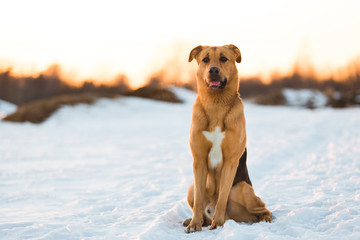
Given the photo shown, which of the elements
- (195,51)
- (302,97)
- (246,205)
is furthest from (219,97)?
(302,97)

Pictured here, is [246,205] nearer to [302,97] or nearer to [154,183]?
[154,183]

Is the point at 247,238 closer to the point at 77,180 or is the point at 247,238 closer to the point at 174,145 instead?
the point at 77,180

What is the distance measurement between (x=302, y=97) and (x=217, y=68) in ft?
124

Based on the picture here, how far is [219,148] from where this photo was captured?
327cm

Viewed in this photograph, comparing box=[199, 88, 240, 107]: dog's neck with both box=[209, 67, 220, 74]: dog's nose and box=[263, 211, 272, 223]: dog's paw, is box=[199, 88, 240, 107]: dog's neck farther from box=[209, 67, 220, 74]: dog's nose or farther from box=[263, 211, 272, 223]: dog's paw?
box=[263, 211, 272, 223]: dog's paw

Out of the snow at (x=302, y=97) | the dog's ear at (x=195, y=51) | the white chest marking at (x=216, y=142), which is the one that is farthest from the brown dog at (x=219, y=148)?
the snow at (x=302, y=97)

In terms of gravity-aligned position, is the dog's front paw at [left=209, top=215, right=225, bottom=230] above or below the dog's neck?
below

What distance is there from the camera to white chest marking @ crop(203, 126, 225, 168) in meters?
3.23

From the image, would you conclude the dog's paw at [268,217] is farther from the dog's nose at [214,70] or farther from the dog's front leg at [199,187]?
the dog's nose at [214,70]

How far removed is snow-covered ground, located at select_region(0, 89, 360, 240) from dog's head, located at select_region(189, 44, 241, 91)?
1.47 metres

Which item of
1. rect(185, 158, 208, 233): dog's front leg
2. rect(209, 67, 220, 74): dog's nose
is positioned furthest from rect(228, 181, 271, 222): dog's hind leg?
rect(209, 67, 220, 74): dog's nose

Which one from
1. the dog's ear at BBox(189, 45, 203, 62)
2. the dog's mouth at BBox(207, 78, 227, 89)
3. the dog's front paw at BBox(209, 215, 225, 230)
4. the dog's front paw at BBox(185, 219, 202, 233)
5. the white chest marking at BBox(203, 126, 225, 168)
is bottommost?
the dog's front paw at BBox(185, 219, 202, 233)

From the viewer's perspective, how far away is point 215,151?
3.30 meters

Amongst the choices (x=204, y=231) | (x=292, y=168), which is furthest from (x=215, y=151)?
(x=292, y=168)
